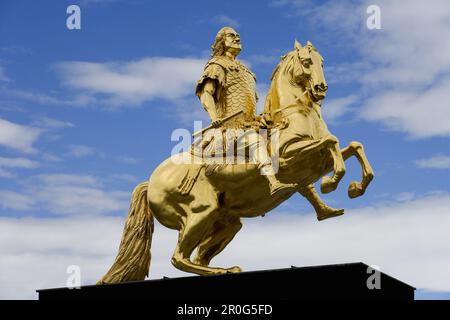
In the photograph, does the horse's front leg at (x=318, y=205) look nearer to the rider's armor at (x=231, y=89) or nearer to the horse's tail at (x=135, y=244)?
the rider's armor at (x=231, y=89)

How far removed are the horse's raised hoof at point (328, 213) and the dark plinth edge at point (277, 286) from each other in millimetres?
1120

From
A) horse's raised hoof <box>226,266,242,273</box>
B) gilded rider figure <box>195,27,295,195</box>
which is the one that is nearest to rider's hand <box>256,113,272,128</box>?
gilded rider figure <box>195,27,295,195</box>

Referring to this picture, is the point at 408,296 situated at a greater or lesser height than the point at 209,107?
lesser

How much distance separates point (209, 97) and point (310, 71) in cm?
110

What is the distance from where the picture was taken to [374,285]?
905 cm

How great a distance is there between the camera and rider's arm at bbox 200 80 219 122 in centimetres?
1040

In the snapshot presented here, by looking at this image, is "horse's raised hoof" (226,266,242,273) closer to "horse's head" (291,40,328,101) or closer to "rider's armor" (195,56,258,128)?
"rider's armor" (195,56,258,128)

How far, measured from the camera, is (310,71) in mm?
10125
